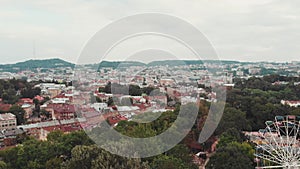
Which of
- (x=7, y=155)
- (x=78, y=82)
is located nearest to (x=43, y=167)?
(x=7, y=155)

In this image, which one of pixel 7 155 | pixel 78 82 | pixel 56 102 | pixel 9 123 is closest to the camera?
pixel 7 155

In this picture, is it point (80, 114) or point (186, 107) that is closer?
point (186, 107)

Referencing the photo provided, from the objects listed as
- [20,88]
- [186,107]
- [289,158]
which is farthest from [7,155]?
[20,88]

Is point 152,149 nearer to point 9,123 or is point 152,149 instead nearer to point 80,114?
point 80,114

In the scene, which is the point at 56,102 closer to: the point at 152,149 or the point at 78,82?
the point at 78,82

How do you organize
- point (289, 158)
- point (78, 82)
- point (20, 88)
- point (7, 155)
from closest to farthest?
point (289, 158)
point (7, 155)
point (78, 82)
point (20, 88)

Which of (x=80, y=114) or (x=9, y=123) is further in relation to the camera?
(x=9, y=123)

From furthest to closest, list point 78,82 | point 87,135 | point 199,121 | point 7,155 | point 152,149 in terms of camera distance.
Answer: point 78,82, point 199,121, point 87,135, point 7,155, point 152,149

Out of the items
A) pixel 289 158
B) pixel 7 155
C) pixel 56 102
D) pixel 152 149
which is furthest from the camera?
pixel 56 102

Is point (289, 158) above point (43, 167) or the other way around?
above
